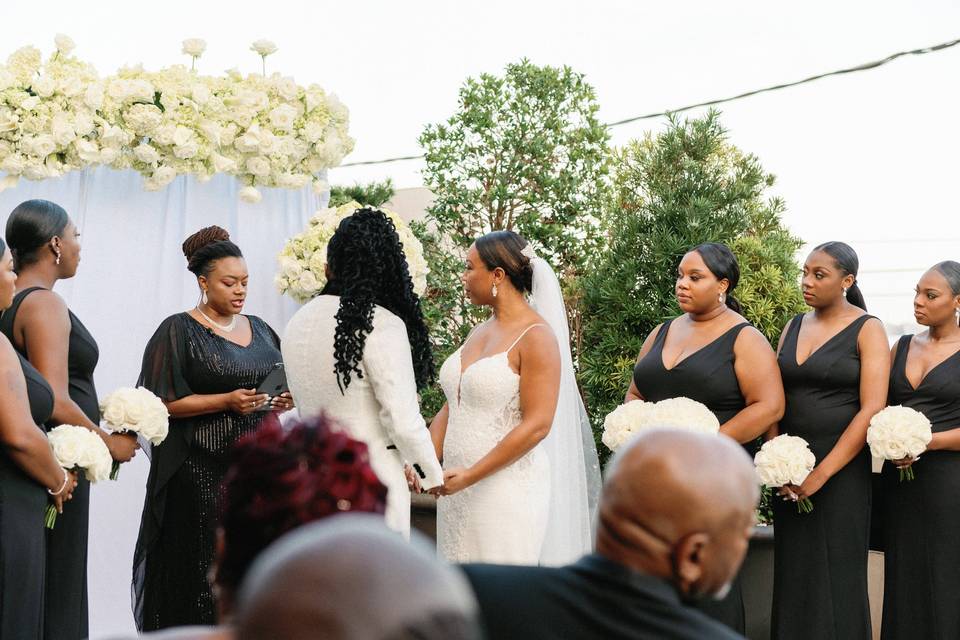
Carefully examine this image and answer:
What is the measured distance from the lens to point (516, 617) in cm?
179

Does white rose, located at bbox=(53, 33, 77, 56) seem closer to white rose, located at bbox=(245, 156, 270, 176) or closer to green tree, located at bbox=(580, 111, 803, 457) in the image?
white rose, located at bbox=(245, 156, 270, 176)

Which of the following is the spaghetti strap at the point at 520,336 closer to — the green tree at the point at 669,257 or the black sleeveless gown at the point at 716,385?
the black sleeveless gown at the point at 716,385

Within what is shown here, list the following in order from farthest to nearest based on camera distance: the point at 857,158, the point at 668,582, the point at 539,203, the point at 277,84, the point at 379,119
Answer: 1. the point at 379,119
2. the point at 857,158
3. the point at 539,203
4. the point at 277,84
5. the point at 668,582

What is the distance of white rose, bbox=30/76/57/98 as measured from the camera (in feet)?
16.9

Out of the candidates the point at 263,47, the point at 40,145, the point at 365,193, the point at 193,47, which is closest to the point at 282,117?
the point at 263,47

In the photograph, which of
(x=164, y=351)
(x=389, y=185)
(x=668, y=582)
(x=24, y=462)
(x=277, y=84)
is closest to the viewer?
(x=668, y=582)

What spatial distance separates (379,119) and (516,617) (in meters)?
10.3

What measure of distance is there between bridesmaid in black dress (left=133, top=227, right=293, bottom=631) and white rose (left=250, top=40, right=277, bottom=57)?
1.19 m

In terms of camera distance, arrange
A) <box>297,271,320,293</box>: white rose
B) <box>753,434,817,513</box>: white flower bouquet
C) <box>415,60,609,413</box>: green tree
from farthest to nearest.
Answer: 1. <box>415,60,609,413</box>: green tree
2. <box>297,271,320,293</box>: white rose
3. <box>753,434,817,513</box>: white flower bouquet

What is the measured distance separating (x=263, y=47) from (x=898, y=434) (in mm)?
3661

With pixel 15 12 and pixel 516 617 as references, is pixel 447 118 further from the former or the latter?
pixel 516 617

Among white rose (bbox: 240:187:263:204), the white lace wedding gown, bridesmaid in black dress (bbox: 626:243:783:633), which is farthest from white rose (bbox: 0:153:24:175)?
bridesmaid in black dress (bbox: 626:243:783:633)

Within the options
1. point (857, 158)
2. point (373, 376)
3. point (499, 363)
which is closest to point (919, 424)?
point (499, 363)

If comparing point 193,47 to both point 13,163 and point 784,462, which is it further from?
point 784,462
